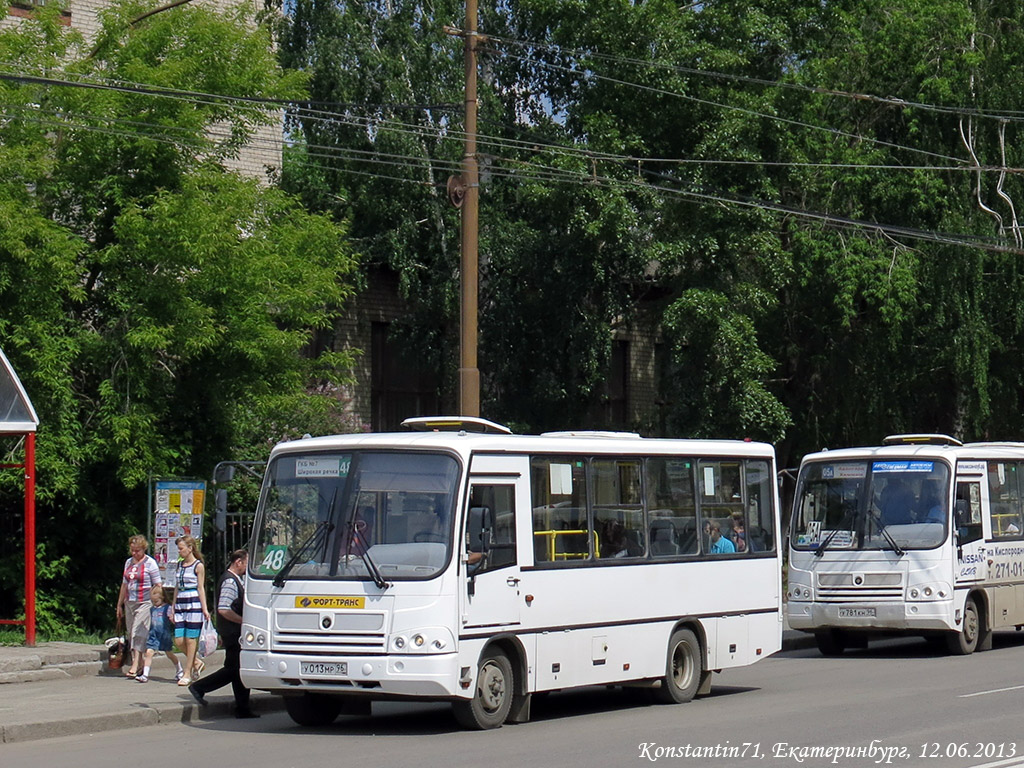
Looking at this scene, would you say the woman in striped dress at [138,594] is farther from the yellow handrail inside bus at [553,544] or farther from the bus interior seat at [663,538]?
the bus interior seat at [663,538]

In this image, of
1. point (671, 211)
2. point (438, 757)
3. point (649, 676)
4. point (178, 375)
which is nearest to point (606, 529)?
point (649, 676)

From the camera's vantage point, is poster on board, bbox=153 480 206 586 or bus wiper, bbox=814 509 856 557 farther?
bus wiper, bbox=814 509 856 557

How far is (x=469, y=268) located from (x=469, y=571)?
7.07 metres

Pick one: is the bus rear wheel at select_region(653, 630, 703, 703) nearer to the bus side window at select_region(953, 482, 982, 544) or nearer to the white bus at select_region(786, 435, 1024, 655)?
the white bus at select_region(786, 435, 1024, 655)

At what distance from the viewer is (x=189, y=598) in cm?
1555

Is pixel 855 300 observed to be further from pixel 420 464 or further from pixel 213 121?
pixel 420 464

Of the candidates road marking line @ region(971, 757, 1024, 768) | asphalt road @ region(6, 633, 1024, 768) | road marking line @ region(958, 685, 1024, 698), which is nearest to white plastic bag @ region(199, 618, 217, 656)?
asphalt road @ region(6, 633, 1024, 768)

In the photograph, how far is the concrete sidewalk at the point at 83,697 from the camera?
43.0ft

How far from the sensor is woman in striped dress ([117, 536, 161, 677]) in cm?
1644

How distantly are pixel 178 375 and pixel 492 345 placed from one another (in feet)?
40.9

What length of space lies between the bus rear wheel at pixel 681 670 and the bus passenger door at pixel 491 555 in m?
2.60

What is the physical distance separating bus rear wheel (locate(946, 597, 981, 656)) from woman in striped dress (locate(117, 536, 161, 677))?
10328mm

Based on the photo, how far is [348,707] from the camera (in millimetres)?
14719

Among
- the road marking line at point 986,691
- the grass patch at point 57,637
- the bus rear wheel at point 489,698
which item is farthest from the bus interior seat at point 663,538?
the grass patch at point 57,637
